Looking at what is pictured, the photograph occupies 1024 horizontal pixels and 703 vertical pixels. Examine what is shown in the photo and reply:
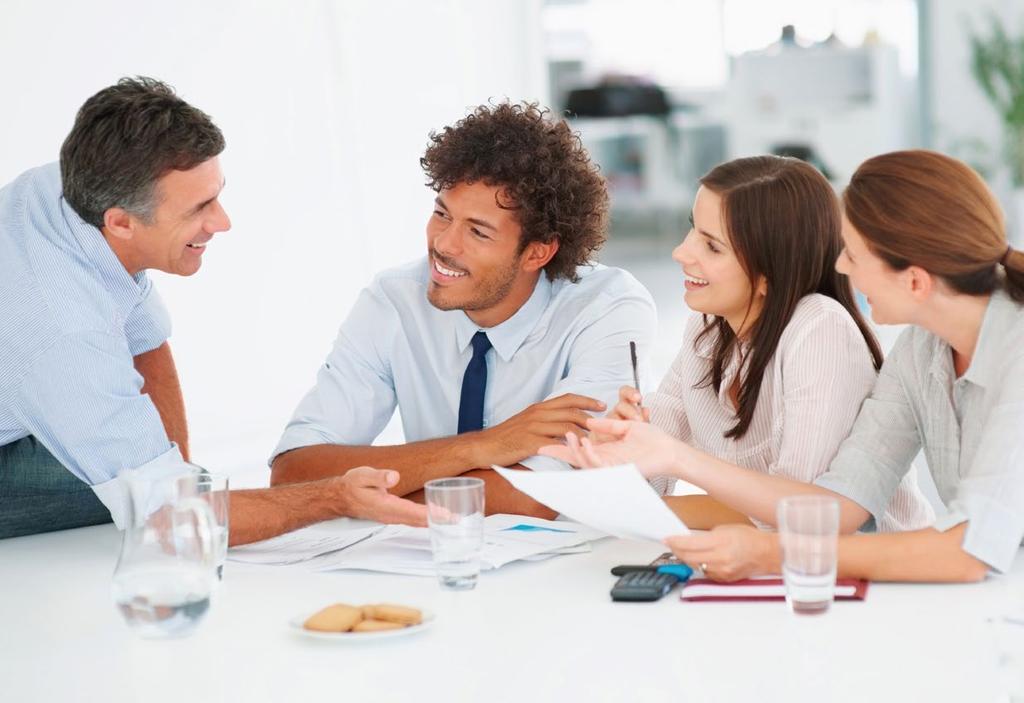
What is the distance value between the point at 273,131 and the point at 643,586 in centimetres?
373

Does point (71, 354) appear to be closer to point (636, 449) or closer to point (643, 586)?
point (636, 449)

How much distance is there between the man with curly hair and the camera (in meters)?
2.75

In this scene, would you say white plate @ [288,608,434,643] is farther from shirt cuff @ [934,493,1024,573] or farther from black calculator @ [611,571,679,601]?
shirt cuff @ [934,493,1024,573]

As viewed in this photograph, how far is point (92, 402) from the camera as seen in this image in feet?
7.11

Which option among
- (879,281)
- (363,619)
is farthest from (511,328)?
(363,619)

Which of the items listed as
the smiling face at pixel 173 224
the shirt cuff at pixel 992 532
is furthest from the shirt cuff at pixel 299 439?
the shirt cuff at pixel 992 532

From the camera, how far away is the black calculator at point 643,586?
1.67m

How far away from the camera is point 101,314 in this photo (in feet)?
7.57

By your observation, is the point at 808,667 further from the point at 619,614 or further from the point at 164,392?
the point at 164,392

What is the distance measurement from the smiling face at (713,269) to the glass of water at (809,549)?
31.3 inches

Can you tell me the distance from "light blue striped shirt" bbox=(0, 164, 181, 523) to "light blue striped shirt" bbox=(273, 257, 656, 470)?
0.55 m

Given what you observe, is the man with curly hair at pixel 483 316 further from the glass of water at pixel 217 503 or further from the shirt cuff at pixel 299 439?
the glass of water at pixel 217 503

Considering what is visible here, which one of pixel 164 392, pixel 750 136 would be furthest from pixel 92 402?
pixel 750 136

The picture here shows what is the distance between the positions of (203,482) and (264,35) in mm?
3613
